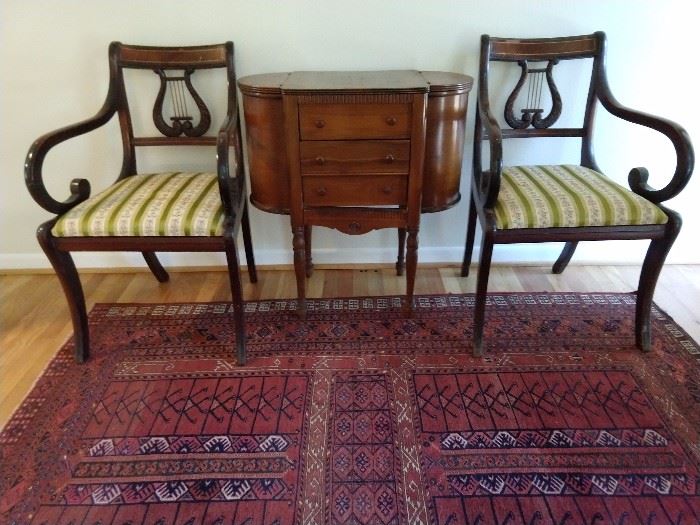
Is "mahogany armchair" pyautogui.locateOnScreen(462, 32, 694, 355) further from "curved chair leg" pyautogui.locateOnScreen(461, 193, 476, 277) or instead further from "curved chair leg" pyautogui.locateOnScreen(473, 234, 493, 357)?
"curved chair leg" pyautogui.locateOnScreen(461, 193, 476, 277)

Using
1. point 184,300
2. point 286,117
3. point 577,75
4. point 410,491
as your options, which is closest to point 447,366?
point 410,491

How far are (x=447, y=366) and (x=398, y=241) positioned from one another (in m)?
0.72

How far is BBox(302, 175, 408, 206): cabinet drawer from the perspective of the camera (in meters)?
1.58

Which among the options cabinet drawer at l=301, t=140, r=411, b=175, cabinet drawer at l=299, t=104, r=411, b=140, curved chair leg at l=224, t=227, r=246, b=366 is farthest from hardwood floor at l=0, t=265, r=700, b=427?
cabinet drawer at l=299, t=104, r=411, b=140

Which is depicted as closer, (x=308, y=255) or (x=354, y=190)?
(x=354, y=190)

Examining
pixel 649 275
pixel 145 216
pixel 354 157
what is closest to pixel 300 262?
pixel 354 157

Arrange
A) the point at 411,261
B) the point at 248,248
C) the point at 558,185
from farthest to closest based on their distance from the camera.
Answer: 1. the point at 248,248
2. the point at 411,261
3. the point at 558,185

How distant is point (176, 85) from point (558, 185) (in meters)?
1.46

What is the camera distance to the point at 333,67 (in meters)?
1.89

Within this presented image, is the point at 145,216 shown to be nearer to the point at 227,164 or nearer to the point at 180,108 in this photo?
the point at 227,164

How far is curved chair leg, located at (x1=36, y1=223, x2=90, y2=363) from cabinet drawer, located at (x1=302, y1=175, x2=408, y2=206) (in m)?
0.78

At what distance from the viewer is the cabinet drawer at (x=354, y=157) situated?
1523mm

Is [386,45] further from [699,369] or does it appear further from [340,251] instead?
[699,369]

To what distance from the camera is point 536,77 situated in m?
1.90
